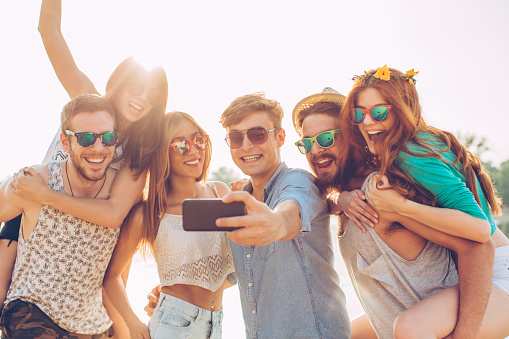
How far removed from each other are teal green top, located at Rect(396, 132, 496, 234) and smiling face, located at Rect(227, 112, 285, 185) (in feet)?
3.79

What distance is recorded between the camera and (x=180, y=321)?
9.84ft

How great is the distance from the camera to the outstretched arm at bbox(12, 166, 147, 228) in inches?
111

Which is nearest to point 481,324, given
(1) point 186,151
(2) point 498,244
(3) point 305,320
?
(2) point 498,244

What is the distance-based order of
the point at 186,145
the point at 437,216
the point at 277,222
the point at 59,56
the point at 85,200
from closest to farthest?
the point at 277,222, the point at 437,216, the point at 85,200, the point at 186,145, the point at 59,56

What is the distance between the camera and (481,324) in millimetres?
2324

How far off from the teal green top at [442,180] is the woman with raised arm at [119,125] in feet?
7.46

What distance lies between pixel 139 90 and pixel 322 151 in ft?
6.48

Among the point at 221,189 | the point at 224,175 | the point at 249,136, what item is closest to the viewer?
the point at 249,136

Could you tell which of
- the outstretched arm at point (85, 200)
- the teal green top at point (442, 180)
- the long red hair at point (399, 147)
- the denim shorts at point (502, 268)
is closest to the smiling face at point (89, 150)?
the outstretched arm at point (85, 200)

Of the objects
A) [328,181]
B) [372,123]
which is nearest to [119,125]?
[328,181]

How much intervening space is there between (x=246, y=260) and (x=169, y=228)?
0.90 metres

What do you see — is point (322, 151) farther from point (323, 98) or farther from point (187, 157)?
point (187, 157)

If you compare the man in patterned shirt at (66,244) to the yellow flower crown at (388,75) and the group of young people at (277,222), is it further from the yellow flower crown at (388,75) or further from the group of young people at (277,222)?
the yellow flower crown at (388,75)

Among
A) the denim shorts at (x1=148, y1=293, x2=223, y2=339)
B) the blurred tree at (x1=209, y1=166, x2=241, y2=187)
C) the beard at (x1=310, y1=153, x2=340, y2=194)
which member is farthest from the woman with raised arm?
the blurred tree at (x1=209, y1=166, x2=241, y2=187)
